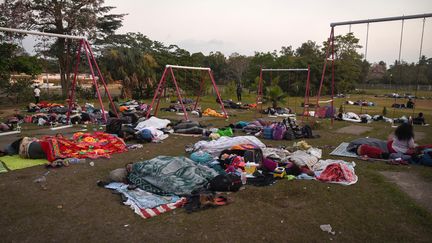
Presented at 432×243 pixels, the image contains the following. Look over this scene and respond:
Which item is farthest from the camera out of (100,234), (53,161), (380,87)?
(380,87)

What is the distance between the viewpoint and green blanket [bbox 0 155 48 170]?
7.06 metres

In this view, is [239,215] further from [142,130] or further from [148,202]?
[142,130]

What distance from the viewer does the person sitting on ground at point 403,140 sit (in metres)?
7.71

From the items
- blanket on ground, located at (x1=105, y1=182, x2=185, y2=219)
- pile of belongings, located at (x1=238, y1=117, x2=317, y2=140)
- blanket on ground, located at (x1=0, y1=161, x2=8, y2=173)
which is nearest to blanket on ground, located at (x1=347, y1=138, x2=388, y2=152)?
pile of belongings, located at (x1=238, y1=117, x2=317, y2=140)

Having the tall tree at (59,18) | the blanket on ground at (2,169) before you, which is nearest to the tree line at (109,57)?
the tall tree at (59,18)

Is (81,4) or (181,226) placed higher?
(81,4)

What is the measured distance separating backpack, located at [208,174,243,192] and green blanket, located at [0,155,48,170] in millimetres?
4522

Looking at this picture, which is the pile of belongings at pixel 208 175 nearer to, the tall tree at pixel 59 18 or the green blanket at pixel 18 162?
the green blanket at pixel 18 162

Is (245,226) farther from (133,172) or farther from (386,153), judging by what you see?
(386,153)

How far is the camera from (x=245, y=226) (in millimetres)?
4332

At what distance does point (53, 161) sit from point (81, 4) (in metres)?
21.4

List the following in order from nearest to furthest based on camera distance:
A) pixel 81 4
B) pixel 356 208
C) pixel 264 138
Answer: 1. pixel 356 208
2. pixel 264 138
3. pixel 81 4

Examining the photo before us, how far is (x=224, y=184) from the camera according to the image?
555 cm

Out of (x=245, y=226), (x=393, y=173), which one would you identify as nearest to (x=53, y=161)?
(x=245, y=226)
